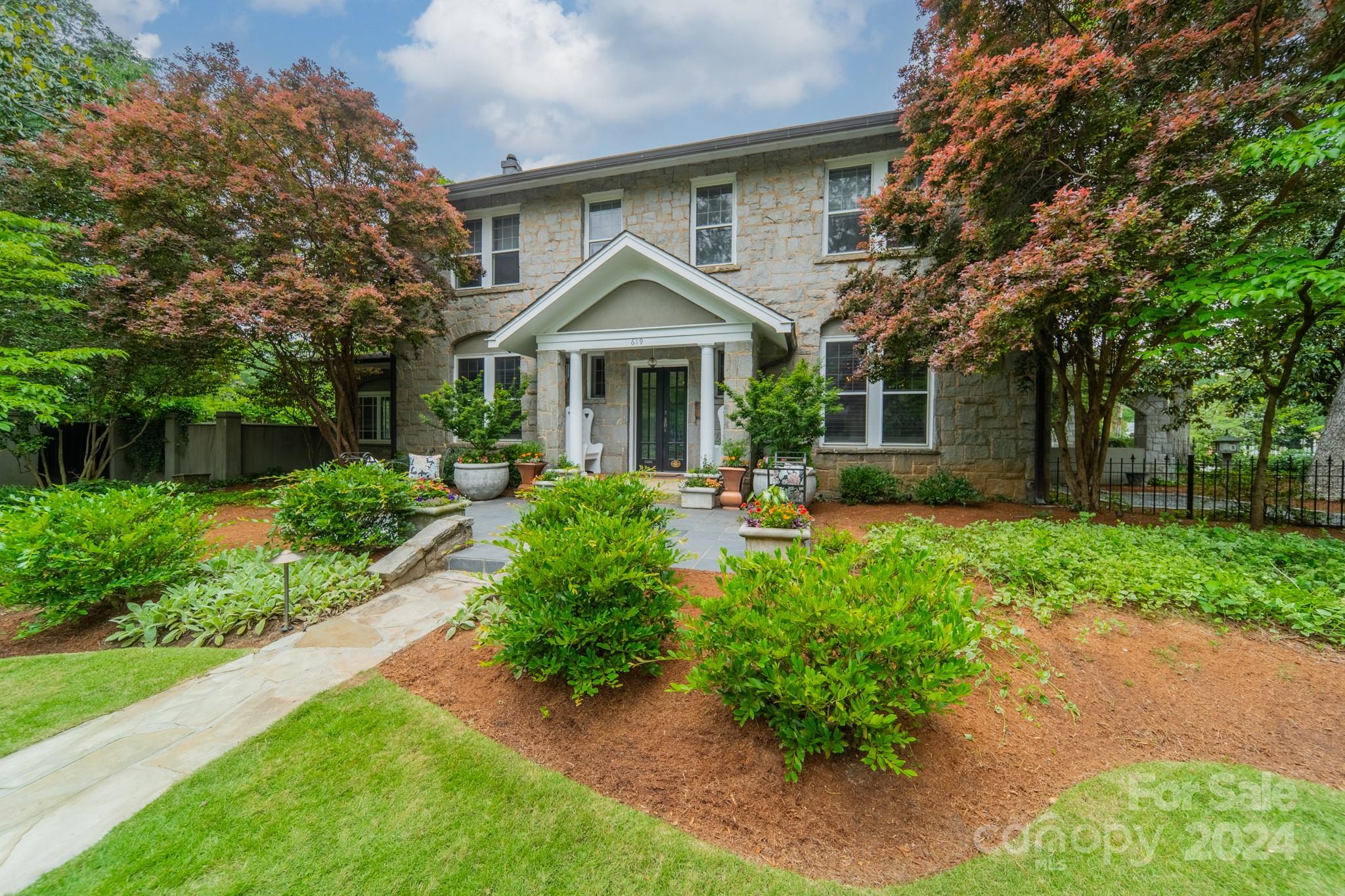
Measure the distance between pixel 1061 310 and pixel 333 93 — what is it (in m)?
12.2

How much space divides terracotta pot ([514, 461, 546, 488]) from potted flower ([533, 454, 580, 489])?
13 cm

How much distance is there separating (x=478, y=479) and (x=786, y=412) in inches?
223

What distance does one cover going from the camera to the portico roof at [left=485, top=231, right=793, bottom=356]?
8.20m

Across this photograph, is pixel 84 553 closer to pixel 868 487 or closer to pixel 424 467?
pixel 424 467

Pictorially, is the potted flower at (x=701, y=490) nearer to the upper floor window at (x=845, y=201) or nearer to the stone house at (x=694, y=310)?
the stone house at (x=694, y=310)

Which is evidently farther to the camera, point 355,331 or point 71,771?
point 355,331

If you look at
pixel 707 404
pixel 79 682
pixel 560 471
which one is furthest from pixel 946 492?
pixel 79 682

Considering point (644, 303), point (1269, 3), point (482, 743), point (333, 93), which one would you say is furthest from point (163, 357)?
point (1269, 3)

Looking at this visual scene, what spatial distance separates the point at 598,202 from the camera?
1109 cm

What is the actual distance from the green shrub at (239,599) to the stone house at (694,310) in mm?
5051

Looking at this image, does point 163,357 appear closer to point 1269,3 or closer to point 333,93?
point 333,93

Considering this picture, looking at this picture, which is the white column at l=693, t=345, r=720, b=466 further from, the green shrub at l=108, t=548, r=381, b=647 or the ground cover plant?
the green shrub at l=108, t=548, r=381, b=647

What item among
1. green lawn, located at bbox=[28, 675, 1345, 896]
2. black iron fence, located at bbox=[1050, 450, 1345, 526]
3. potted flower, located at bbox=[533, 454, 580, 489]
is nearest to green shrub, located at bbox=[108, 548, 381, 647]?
green lawn, located at bbox=[28, 675, 1345, 896]

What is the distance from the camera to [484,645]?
3.45m
